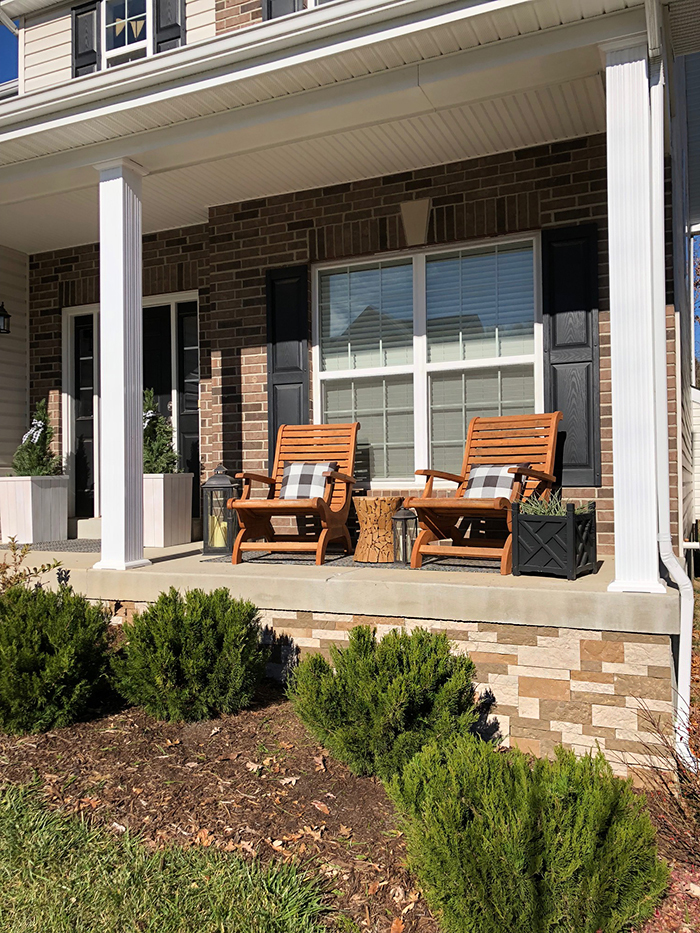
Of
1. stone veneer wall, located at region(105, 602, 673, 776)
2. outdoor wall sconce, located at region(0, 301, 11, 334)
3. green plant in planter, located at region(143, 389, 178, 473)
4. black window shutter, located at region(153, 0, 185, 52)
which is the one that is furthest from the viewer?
outdoor wall sconce, located at region(0, 301, 11, 334)

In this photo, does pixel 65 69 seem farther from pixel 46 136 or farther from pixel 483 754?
pixel 483 754

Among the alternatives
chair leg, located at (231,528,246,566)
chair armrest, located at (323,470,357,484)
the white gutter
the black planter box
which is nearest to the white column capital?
chair armrest, located at (323,470,357,484)

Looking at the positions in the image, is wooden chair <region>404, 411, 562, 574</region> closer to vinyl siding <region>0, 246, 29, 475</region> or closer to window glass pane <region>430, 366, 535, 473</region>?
window glass pane <region>430, 366, 535, 473</region>

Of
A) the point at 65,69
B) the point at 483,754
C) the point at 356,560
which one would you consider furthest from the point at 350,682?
the point at 65,69

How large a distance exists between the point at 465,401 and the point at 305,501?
157cm

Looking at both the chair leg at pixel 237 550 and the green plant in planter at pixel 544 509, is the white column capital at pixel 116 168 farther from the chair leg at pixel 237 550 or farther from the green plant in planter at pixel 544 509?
the green plant in planter at pixel 544 509

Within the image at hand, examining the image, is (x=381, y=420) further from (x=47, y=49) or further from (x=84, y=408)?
(x=47, y=49)

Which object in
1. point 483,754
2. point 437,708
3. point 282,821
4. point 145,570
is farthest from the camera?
point 145,570

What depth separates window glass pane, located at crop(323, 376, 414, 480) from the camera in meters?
5.64

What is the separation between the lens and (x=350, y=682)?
3166 millimetres

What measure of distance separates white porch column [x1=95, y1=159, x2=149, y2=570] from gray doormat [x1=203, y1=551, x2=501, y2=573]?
57cm

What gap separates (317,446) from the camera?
5504 mm

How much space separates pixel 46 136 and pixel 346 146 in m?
1.83

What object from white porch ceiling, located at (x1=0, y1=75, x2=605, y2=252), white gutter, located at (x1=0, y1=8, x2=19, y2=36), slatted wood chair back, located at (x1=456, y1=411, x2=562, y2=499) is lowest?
slatted wood chair back, located at (x1=456, y1=411, x2=562, y2=499)
